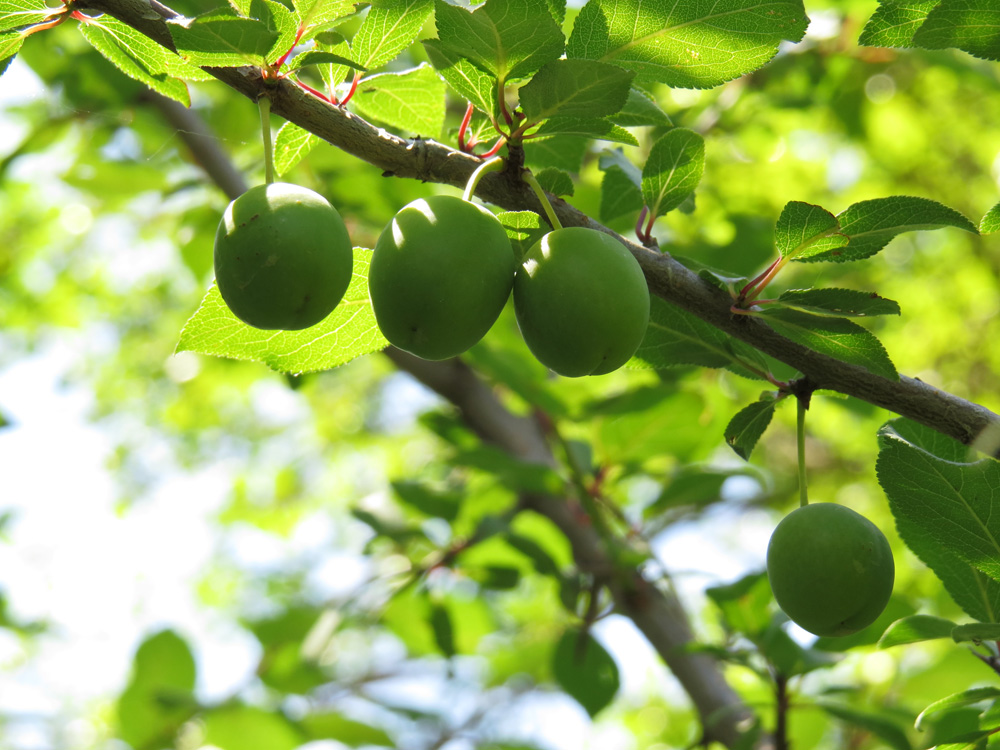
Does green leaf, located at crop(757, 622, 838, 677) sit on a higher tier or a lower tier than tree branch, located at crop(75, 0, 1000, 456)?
lower

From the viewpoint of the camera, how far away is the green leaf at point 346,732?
229 cm

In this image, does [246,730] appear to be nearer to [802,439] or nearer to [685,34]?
[802,439]

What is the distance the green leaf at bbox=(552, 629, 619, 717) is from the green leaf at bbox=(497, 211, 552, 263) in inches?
49.8

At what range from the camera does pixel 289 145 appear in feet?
3.49

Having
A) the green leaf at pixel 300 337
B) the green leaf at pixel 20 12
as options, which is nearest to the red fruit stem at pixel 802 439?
the green leaf at pixel 300 337

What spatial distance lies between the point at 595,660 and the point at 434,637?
42cm

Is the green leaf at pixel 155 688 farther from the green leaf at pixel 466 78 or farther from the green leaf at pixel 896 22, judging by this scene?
the green leaf at pixel 896 22

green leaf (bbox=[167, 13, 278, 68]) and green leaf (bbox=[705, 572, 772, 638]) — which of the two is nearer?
green leaf (bbox=[167, 13, 278, 68])

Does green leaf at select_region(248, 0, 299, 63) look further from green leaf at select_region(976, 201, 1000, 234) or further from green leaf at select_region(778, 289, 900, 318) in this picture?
green leaf at select_region(976, 201, 1000, 234)

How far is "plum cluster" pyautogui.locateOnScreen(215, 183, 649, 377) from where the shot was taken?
32.3 inches

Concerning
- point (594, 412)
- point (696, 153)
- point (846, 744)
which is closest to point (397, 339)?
point (696, 153)

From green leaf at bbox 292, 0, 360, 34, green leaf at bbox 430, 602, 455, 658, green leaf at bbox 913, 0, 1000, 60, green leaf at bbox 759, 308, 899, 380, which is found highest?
green leaf at bbox 292, 0, 360, 34

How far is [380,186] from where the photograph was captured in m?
2.26

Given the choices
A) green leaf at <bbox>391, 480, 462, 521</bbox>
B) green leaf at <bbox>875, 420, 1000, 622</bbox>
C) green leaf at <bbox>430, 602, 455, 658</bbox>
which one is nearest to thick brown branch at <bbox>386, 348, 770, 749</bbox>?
green leaf at <bbox>391, 480, 462, 521</bbox>
